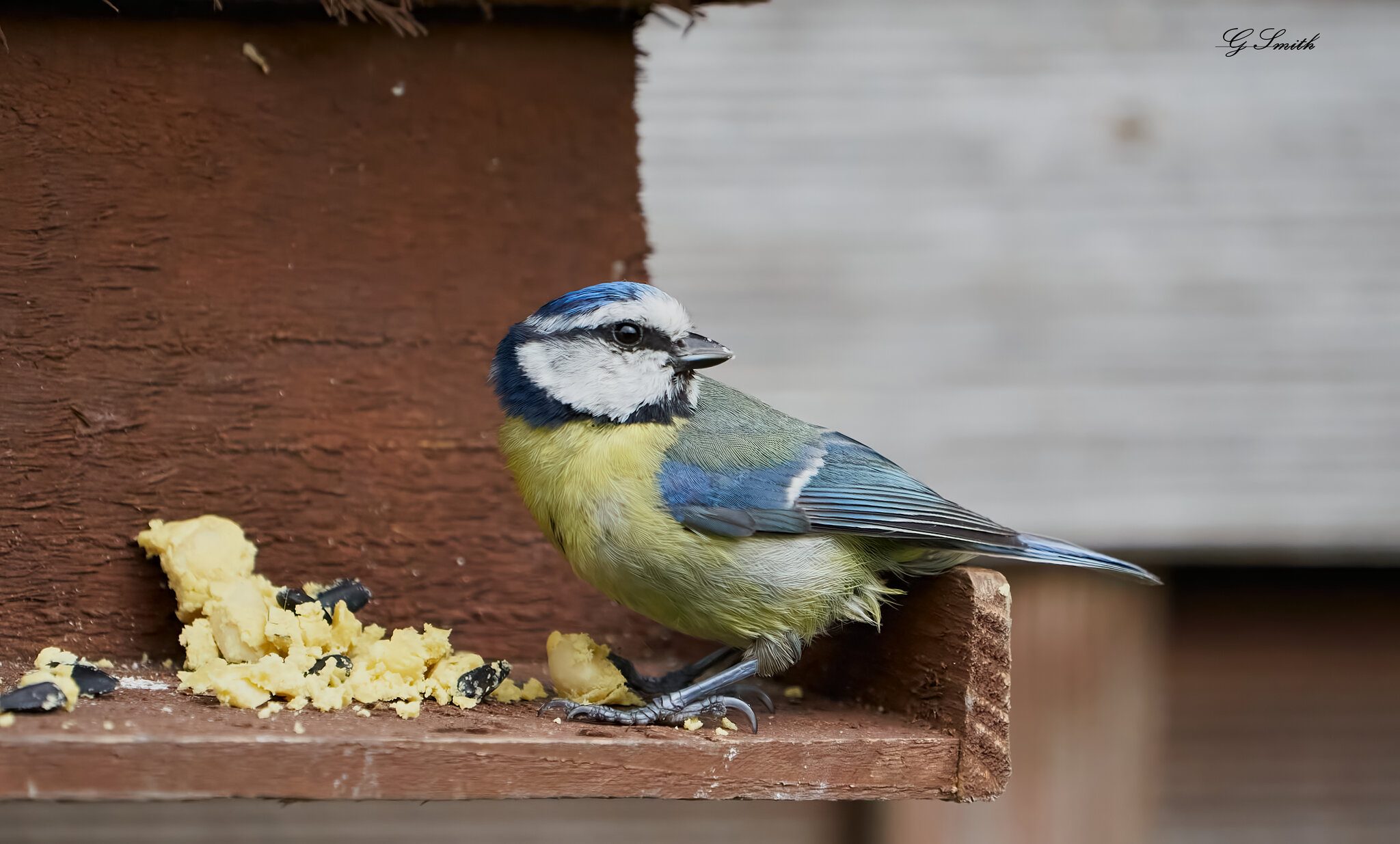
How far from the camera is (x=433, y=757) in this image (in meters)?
1.45

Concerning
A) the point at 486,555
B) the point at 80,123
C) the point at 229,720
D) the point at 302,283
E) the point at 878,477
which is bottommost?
the point at 229,720

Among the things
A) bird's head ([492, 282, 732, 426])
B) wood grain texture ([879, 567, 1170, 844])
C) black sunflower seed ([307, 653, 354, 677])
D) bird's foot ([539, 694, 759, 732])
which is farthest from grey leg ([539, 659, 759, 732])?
wood grain texture ([879, 567, 1170, 844])

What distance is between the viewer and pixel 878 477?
187 centimetres

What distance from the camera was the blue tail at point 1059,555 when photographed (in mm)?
1830

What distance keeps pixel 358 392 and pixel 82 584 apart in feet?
1.75

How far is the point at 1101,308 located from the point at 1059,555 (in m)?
1.18

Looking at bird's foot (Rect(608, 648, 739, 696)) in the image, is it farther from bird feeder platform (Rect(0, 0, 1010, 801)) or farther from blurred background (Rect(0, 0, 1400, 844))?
blurred background (Rect(0, 0, 1400, 844))

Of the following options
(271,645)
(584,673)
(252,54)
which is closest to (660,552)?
(584,673)

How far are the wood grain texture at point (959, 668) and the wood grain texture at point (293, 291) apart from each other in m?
0.50

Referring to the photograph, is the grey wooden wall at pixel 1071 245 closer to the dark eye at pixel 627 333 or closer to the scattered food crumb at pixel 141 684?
the dark eye at pixel 627 333

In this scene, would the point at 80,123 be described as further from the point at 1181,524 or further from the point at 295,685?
the point at 1181,524

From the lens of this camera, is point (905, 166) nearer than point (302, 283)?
No

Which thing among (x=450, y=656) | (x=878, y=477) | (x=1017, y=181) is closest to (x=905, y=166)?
(x=1017, y=181)

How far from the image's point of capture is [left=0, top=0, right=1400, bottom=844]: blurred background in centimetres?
271
